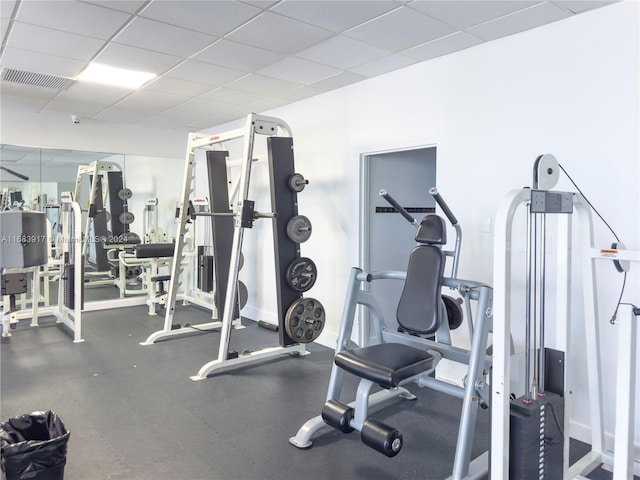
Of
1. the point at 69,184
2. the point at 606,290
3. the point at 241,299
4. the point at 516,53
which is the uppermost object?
the point at 516,53

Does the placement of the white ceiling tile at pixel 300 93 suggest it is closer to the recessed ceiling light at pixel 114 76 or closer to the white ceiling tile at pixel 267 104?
the white ceiling tile at pixel 267 104

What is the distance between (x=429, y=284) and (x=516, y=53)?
1.67 metres

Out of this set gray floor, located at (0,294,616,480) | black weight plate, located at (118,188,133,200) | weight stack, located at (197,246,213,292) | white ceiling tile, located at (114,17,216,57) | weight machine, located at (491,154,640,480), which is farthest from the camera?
black weight plate, located at (118,188,133,200)

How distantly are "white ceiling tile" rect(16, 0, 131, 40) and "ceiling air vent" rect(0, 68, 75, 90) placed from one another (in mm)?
1265

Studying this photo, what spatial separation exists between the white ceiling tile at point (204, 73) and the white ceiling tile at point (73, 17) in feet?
2.45

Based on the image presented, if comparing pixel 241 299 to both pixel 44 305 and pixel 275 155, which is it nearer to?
pixel 275 155

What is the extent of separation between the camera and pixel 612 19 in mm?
2553

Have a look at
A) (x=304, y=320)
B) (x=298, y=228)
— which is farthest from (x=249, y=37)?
(x=304, y=320)

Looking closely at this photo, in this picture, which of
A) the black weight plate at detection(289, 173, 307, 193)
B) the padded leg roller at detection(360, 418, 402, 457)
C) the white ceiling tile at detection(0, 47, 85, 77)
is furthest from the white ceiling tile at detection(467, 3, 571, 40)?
the white ceiling tile at detection(0, 47, 85, 77)

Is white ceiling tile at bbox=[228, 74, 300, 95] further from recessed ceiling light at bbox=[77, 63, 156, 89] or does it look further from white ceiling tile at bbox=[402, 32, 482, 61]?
white ceiling tile at bbox=[402, 32, 482, 61]

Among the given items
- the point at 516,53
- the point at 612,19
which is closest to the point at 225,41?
the point at 516,53

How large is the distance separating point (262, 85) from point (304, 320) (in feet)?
7.19

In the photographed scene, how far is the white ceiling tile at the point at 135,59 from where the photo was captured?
10.9 feet

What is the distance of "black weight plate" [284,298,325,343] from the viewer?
3.67 metres
